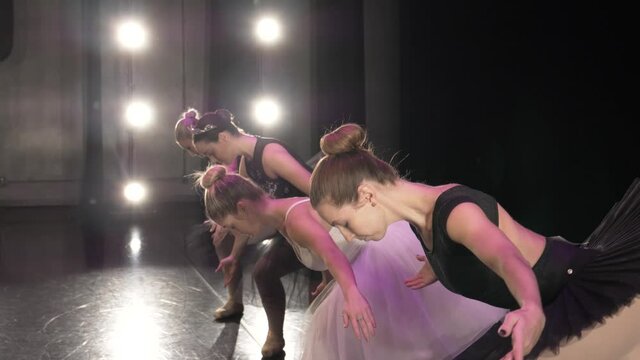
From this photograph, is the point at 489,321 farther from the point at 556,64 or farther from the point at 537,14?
the point at 537,14

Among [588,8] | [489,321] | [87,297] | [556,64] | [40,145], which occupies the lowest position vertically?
[87,297]

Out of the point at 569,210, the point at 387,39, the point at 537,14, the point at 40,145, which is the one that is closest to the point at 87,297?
the point at 569,210

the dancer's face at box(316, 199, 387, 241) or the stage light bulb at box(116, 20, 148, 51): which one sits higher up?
the stage light bulb at box(116, 20, 148, 51)

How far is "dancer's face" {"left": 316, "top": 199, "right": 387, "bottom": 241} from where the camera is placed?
123cm

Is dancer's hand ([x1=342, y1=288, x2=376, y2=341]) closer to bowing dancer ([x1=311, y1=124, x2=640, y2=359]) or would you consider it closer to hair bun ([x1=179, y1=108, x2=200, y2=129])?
bowing dancer ([x1=311, y1=124, x2=640, y2=359])

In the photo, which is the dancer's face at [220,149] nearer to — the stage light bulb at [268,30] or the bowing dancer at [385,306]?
the bowing dancer at [385,306]

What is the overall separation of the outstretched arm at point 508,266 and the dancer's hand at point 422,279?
262mm

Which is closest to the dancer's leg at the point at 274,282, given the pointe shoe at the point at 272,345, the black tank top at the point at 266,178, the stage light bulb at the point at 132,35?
the pointe shoe at the point at 272,345

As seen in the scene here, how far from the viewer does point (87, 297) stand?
2754 mm

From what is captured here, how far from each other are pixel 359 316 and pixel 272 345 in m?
0.84

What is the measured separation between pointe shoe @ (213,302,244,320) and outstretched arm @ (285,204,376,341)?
3.12 feet

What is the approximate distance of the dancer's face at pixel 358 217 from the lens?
1.23 m

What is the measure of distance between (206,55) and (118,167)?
1109 millimetres

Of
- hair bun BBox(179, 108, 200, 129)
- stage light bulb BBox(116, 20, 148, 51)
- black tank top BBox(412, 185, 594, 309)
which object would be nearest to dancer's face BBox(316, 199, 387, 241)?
black tank top BBox(412, 185, 594, 309)
